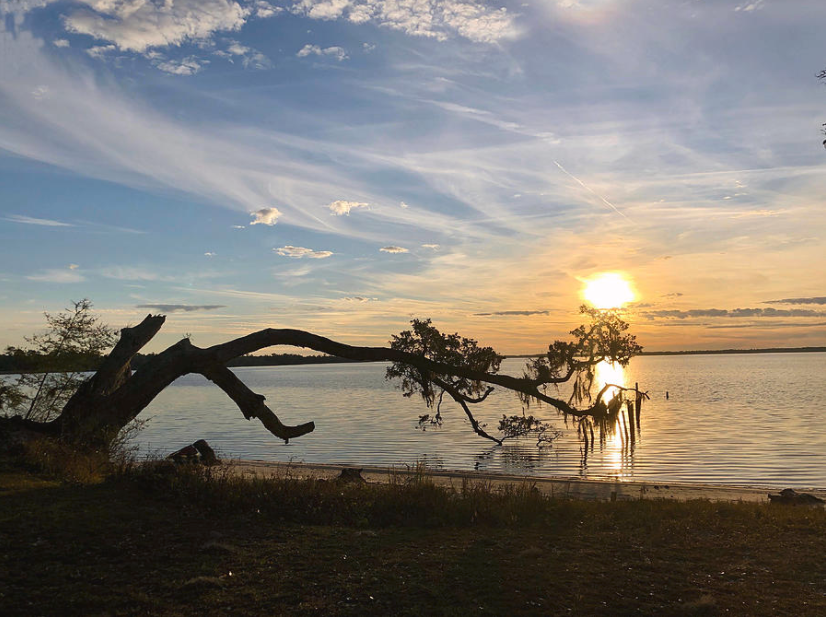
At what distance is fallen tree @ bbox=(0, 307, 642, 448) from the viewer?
15.1 metres

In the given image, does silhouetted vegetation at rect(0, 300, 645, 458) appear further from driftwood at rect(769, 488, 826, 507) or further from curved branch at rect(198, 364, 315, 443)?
driftwood at rect(769, 488, 826, 507)

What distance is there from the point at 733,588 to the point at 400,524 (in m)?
5.61

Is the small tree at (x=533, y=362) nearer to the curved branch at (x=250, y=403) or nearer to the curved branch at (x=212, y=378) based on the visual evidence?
the curved branch at (x=212, y=378)

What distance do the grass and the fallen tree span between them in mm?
2205

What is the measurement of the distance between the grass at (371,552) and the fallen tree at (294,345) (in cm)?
221

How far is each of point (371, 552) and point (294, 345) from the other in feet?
25.6

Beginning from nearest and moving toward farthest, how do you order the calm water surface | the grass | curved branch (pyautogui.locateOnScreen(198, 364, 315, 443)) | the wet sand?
the grass
curved branch (pyautogui.locateOnScreen(198, 364, 315, 443))
the wet sand
the calm water surface

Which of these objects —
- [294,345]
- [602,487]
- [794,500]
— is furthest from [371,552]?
[602,487]

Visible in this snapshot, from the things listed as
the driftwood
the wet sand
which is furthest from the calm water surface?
the driftwood

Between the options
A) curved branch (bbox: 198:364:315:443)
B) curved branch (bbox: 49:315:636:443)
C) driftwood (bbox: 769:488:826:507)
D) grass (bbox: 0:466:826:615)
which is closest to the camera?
grass (bbox: 0:466:826:615)

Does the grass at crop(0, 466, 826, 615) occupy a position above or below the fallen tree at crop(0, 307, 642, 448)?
below

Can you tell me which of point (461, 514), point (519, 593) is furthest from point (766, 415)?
point (519, 593)

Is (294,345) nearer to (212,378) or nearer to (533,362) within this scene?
(212,378)

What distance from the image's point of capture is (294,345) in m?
16.2
